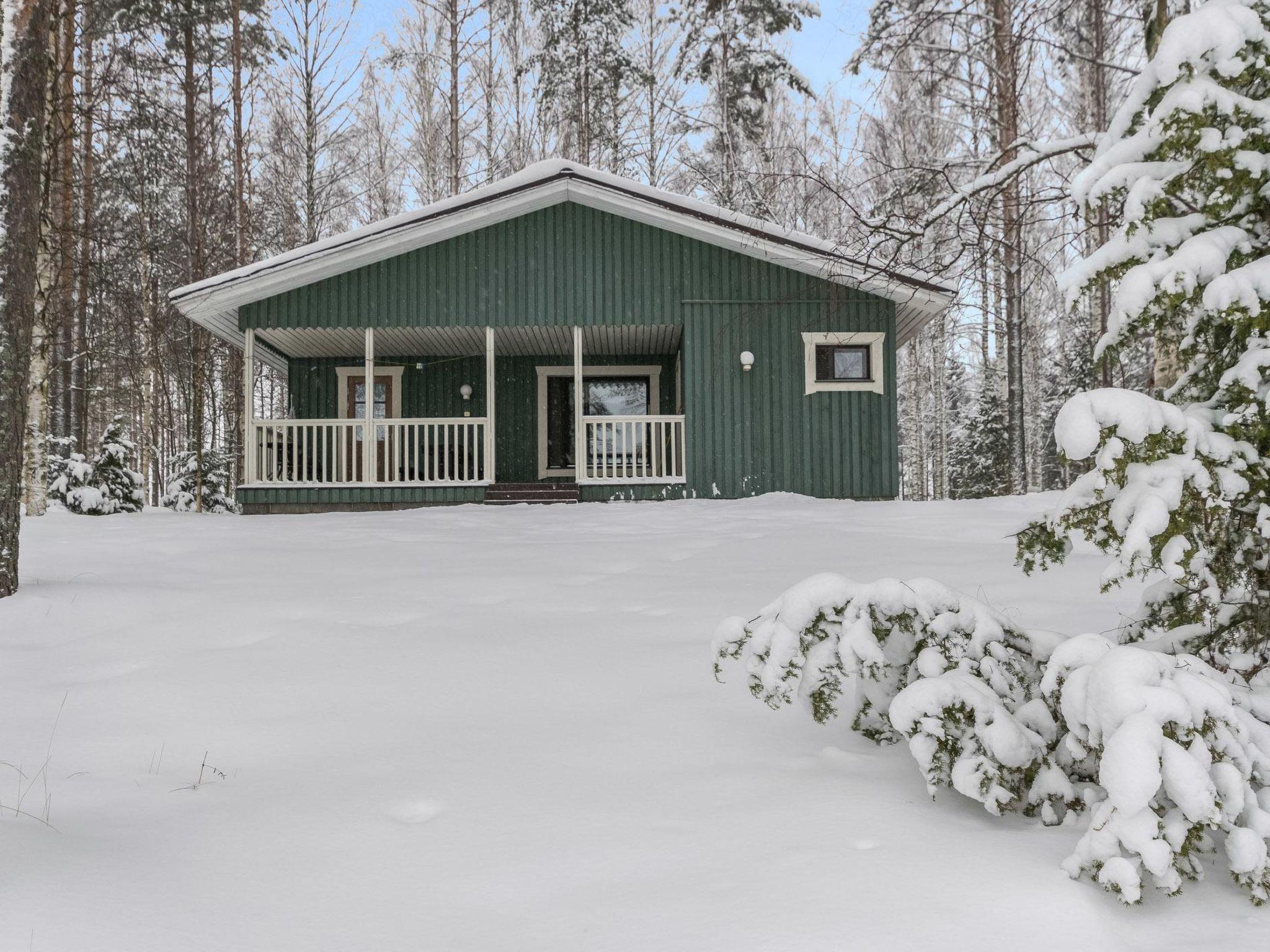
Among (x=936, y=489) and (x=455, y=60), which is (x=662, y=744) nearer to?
(x=455, y=60)

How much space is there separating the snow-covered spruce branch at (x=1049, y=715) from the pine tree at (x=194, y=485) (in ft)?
56.8

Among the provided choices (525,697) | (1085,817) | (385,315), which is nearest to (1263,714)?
(1085,817)

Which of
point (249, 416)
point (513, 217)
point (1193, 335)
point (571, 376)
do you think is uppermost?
point (513, 217)

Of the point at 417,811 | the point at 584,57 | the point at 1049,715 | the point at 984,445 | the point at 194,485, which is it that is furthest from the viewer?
the point at 984,445

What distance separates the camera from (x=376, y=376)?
14.6m

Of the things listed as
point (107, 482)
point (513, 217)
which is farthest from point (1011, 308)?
point (107, 482)

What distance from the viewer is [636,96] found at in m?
20.7

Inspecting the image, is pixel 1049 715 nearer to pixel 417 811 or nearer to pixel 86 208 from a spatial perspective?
pixel 417 811

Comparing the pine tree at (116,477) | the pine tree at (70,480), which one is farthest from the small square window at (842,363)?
the pine tree at (70,480)

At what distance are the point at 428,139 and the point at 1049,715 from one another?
22.7m

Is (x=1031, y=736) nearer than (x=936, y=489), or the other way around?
(x=1031, y=736)

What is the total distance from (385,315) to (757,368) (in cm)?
540

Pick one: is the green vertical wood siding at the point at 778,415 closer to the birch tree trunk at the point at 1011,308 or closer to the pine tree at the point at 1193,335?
the birch tree trunk at the point at 1011,308

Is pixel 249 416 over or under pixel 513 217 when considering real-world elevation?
under
